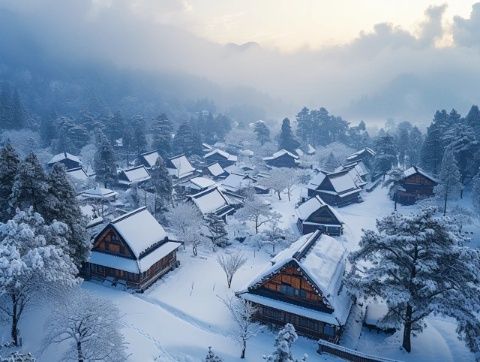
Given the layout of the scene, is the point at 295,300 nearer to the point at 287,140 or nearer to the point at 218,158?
the point at 218,158

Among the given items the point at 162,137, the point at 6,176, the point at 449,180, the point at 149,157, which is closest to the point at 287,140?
the point at 162,137

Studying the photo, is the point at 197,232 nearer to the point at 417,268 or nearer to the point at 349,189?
the point at 417,268

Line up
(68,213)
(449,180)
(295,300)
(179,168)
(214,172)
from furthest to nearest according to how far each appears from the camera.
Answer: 1. (214,172)
2. (179,168)
3. (449,180)
4. (68,213)
5. (295,300)

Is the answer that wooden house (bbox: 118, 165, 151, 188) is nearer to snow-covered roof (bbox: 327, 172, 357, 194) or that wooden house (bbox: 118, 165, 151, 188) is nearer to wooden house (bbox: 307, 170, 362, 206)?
wooden house (bbox: 307, 170, 362, 206)

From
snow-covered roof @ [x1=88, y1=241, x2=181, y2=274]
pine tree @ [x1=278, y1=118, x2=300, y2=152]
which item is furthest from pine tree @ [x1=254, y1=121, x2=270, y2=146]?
snow-covered roof @ [x1=88, y1=241, x2=181, y2=274]

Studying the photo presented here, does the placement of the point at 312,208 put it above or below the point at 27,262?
below

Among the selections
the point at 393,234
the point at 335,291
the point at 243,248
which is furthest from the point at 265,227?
the point at 393,234
